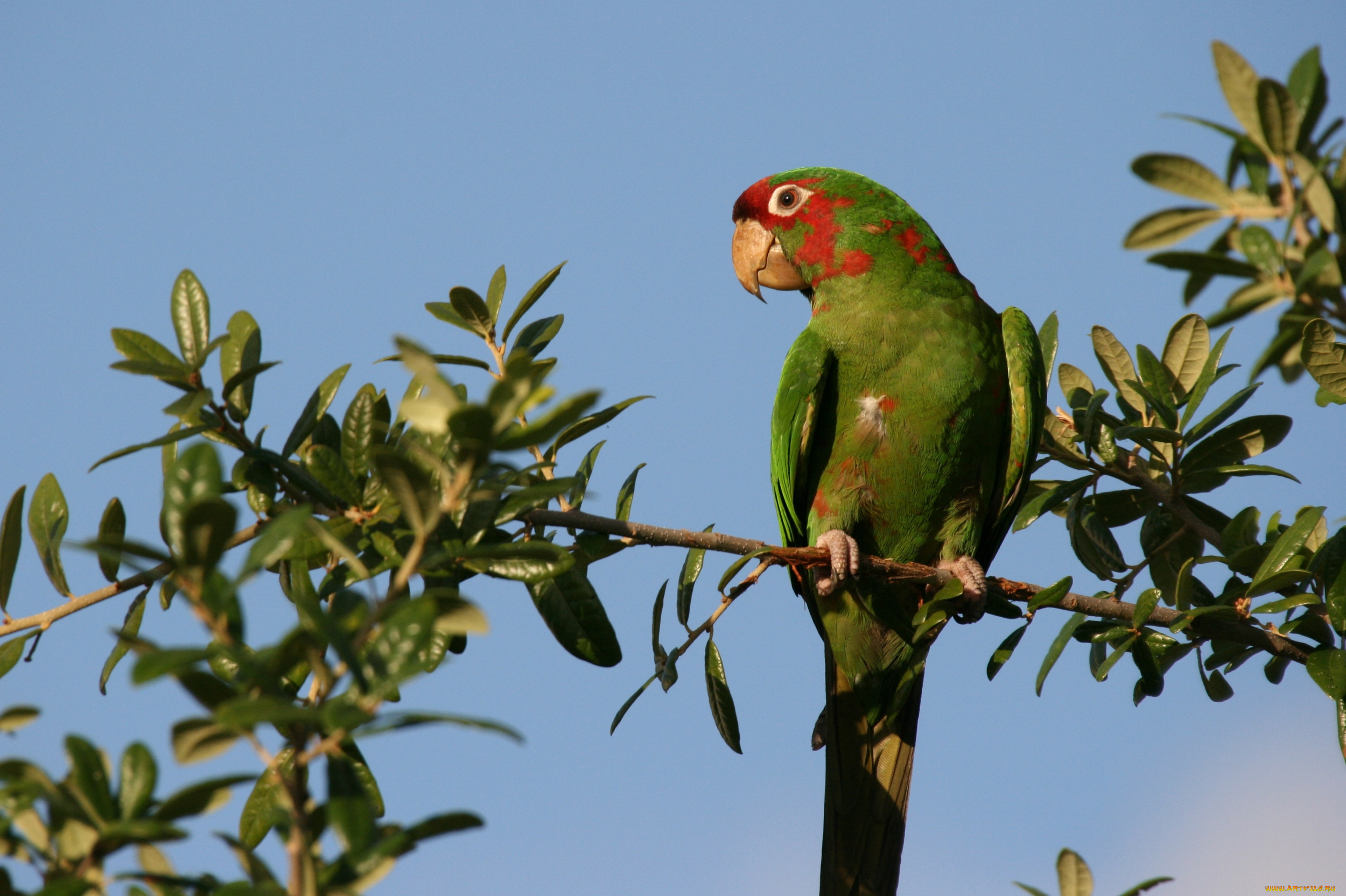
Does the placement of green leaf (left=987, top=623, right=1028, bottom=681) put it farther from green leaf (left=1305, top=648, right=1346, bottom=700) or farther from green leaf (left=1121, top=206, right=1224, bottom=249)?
green leaf (left=1121, top=206, right=1224, bottom=249)

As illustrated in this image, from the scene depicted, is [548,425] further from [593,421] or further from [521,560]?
[593,421]

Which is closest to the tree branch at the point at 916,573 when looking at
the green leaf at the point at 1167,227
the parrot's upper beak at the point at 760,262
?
the green leaf at the point at 1167,227

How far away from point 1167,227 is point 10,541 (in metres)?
2.16

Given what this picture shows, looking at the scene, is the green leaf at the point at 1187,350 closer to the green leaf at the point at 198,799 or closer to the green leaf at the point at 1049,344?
the green leaf at the point at 1049,344

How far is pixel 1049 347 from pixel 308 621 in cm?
270

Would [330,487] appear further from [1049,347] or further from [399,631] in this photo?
[1049,347]

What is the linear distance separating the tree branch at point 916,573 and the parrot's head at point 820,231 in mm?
1302

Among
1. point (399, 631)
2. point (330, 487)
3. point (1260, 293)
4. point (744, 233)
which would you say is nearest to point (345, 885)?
point (399, 631)

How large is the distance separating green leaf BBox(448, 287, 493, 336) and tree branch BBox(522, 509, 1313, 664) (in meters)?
0.62

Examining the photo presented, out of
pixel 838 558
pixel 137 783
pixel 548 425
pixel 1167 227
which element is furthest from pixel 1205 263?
pixel 838 558

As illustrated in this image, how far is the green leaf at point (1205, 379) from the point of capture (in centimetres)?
276

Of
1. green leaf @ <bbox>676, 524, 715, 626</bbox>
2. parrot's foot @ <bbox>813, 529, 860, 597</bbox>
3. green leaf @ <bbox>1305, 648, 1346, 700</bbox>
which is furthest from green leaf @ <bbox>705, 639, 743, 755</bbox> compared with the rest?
green leaf @ <bbox>1305, 648, 1346, 700</bbox>

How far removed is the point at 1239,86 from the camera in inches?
59.6

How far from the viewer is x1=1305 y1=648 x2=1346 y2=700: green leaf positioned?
7.85ft
